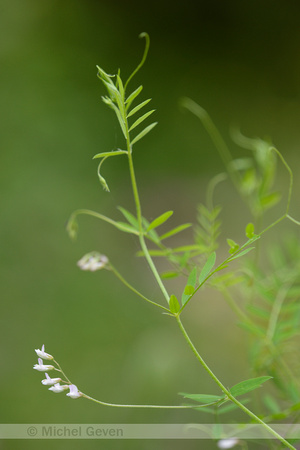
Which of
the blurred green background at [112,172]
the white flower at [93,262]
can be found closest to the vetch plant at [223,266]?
the white flower at [93,262]

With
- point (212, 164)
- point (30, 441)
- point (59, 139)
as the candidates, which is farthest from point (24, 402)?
point (212, 164)

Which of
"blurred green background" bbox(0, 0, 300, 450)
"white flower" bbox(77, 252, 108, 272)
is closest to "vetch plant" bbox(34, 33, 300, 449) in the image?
"white flower" bbox(77, 252, 108, 272)

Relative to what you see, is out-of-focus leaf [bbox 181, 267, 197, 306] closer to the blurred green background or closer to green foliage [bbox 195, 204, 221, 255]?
green foliage [bbox 195, 204, 221, 255]

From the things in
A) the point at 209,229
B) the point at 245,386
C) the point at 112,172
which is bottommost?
the point at 245,386

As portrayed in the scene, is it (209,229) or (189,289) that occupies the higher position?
(209,229)

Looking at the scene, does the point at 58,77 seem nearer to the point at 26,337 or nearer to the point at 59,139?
the point at 59,139

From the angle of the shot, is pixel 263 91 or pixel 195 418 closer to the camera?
pixel 195 418
